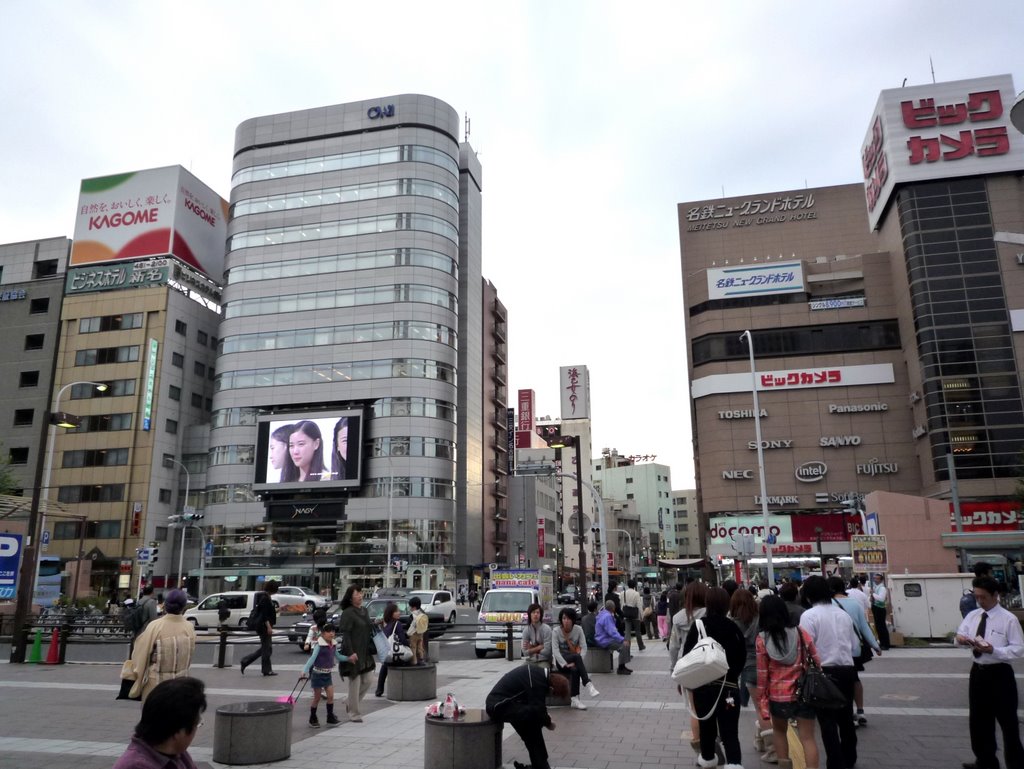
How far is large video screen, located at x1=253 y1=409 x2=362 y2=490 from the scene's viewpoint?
65688 mm

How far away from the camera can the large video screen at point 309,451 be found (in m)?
65.7

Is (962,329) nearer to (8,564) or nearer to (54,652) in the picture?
(54,652)

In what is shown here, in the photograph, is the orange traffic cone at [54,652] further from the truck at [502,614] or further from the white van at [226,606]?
the white van at [226,606]

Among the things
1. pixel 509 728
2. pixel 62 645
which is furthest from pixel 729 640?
pixel 62 645

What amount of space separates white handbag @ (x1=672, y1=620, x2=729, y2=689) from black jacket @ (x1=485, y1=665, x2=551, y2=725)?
1.34 metres

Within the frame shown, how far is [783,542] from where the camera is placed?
61031 mm

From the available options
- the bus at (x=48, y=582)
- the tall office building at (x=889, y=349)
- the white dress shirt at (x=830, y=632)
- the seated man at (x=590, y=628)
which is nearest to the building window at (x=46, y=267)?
the bus at (x=48, y=582)

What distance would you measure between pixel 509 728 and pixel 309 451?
5919 centimetres

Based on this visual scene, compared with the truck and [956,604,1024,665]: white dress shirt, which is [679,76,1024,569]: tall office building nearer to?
the truck

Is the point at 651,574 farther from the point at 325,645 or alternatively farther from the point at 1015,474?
the point at 325,645

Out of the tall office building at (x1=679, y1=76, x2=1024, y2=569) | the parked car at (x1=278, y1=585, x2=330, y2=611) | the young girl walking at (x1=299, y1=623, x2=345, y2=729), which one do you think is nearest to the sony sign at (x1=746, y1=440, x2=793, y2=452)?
the tall office building at (x1=679, y1=76, x2=1024, y2=569)

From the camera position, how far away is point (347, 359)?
2687 inches

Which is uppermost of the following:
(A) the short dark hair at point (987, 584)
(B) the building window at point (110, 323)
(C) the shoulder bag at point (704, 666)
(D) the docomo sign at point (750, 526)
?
(B) the building window at point (110, 323)

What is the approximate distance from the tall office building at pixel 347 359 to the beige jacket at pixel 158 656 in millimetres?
53865
